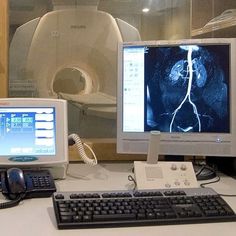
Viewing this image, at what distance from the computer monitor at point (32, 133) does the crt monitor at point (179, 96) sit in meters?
0.27

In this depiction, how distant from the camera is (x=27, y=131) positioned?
1441 mm

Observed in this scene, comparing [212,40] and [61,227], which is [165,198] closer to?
[61,227]

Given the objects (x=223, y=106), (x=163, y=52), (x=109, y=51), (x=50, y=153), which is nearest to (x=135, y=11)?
(x=109, y=51)

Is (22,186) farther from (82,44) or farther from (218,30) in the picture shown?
(218,30)

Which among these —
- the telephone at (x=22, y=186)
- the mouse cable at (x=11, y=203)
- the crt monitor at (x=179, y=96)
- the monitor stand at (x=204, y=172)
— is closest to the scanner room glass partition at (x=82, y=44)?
the crt monitor at (x=179, y=96)

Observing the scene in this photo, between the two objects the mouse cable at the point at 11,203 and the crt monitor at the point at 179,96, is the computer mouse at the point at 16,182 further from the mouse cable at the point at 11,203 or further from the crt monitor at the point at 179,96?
the crt monitor at the point at 179,96

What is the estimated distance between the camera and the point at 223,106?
5.06 feet

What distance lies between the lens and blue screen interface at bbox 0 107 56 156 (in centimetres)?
143

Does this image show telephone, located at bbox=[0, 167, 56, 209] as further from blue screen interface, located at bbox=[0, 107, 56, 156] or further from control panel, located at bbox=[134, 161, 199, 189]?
control panel, located at bbox=[134, 161, 199, 189]

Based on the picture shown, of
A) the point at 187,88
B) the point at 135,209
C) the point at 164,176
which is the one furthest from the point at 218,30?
the point at 135,209

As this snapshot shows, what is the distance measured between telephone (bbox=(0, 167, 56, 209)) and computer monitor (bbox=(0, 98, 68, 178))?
87 millimetres

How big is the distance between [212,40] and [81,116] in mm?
738

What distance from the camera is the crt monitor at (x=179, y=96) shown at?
5.04 feet

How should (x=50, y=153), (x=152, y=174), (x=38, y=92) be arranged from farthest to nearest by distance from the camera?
1. (x=38, y=92)
2. (x=50, y=153)
3. (x=152, y=174)
